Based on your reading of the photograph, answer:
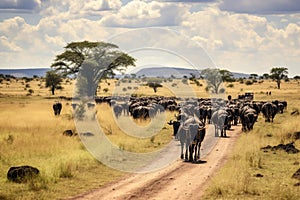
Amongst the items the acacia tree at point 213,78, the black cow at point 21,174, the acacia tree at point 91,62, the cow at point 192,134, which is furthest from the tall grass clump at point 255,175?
the acacia tree at point 213,78

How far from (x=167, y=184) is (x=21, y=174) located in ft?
16.2

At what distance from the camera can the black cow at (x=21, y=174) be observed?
14.8 m

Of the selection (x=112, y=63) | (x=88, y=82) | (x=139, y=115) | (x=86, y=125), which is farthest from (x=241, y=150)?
(x=112, y=63)

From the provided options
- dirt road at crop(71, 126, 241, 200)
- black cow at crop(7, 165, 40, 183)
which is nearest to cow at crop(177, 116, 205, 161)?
dirt road at crop(71, 126, 241, 200)

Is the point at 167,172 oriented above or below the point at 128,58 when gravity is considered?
below

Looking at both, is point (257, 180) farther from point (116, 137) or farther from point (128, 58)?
point (128, 58)

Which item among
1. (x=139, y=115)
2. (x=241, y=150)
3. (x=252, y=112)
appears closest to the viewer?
(x=241, y=150)

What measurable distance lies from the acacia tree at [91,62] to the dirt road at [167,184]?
32057mm

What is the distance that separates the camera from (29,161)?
18.6m

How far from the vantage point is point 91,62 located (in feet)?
171

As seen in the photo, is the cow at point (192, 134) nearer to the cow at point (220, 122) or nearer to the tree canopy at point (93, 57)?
the cow at point (220, 122)

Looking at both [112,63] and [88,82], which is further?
[112,63]

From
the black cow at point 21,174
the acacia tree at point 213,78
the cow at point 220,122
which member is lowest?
the black cow at point 21,174

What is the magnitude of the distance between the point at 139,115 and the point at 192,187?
84.6 feet
